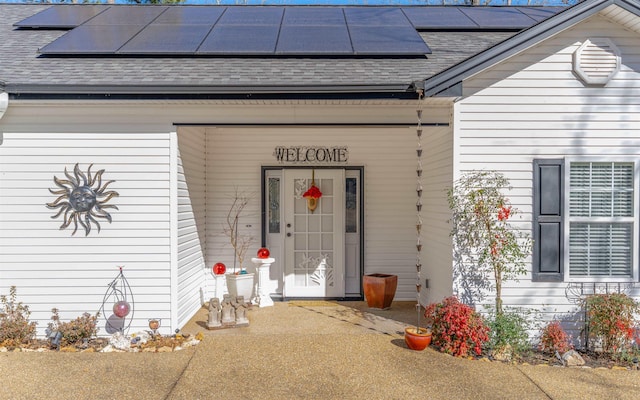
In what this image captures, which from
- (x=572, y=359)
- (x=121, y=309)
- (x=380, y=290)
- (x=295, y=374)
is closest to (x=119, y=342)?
(x=121, y=309)

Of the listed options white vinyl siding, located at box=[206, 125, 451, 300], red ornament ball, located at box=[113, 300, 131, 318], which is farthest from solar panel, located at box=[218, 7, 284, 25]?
red ornament ball, located at box=[113, 300, 131, 318]

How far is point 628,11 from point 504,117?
1656 millimetres

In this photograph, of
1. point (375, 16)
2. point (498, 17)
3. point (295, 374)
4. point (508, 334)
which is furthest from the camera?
point (375, 16)

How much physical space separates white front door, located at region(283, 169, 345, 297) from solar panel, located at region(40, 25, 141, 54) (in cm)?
310

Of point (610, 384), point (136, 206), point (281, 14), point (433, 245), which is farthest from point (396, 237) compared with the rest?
point (281, 14)

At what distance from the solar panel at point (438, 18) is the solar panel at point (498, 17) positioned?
0.53 feet

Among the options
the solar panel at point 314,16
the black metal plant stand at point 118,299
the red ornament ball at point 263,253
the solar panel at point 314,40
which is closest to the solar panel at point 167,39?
the solar panel at point 314,40

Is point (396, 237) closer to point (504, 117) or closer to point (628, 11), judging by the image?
point (504, 117)

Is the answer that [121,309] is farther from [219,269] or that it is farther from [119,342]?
[219,269]

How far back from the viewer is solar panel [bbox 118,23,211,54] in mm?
5523

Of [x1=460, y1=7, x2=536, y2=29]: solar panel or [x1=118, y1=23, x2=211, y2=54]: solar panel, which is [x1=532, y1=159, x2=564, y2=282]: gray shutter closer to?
[x1=460, y1=7, x2=536, y2=29]: solar panel

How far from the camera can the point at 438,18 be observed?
7.09 meters

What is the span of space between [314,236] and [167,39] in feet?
12.4

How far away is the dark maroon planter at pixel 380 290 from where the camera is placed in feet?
19.9
